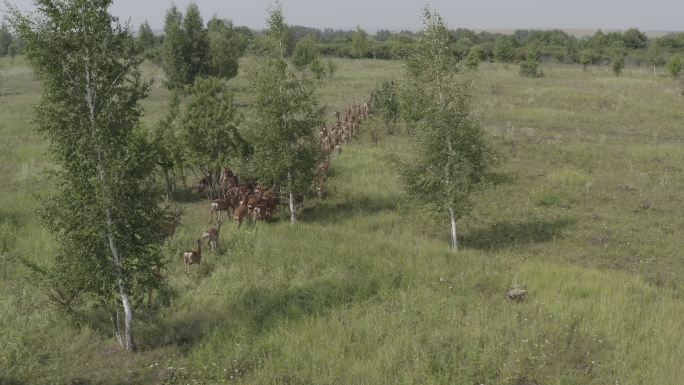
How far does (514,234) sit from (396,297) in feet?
19.6

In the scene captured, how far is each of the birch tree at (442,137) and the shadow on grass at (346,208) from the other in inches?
109

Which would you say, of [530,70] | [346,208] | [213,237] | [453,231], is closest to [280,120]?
[346,208]

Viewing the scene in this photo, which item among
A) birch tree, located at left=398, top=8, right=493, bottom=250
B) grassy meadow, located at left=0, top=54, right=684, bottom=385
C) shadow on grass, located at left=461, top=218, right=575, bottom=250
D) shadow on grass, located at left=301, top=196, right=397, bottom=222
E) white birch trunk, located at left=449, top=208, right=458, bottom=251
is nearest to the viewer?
grassy meadow, located at left=0, top=54, right=684, bottom=385

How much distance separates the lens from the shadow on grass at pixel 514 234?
539 inches

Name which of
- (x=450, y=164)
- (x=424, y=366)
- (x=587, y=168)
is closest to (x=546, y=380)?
(x=424, y=366)

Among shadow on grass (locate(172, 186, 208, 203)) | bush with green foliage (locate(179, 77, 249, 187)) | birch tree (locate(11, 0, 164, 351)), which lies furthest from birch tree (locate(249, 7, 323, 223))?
birch tree (locate(11, 0, 164, 351))

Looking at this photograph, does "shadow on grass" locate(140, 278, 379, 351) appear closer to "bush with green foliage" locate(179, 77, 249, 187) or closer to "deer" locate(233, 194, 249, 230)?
"deer" locate(233, 194, 249, 230)

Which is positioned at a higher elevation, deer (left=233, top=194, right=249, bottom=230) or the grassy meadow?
deer (left=233, top=194, right=249, bottom=230)

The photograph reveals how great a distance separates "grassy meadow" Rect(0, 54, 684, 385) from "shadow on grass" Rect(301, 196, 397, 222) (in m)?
0.10

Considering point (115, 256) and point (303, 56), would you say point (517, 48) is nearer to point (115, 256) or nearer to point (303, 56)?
point (303, 56)

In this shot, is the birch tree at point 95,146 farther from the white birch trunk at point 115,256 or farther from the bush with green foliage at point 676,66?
the bush with green foliage at point 676,66

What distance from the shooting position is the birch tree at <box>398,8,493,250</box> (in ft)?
40.8

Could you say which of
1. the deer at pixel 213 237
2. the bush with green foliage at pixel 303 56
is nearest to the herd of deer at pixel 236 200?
the deer at pixel 213 237

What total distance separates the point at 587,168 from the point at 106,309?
17356 millimetres
